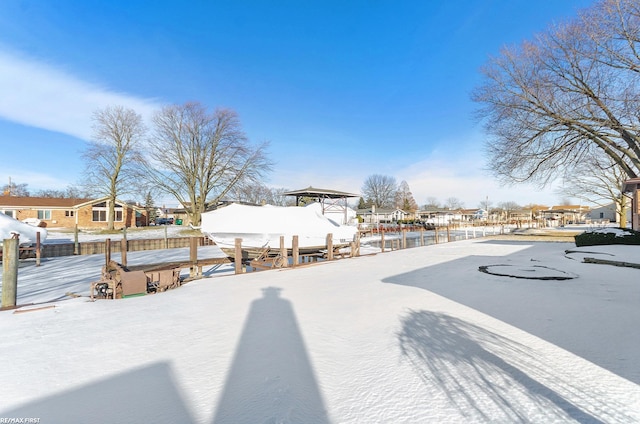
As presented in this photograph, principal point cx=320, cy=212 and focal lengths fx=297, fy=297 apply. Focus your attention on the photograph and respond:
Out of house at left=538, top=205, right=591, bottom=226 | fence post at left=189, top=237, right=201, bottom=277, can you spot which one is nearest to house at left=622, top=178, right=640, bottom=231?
fence post at left=189, top=237, right=201, bottom=277

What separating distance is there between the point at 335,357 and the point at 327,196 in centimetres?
2088

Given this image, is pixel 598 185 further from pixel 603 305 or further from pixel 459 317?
pixel 459 317

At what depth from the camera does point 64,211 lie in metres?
33.7

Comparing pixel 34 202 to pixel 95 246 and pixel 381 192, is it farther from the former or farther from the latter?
pixel 381 192

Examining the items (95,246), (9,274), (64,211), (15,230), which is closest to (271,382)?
(9,274)

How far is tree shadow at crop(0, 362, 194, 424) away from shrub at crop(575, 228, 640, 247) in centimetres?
1660

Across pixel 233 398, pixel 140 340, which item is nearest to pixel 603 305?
pixel 233 398

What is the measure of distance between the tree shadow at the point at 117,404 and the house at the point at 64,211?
35.3 m

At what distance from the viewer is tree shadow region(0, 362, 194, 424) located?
90.9 inches

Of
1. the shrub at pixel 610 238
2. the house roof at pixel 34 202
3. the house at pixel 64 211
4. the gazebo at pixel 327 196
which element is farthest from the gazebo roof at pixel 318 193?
the house roof at pixel 34 202

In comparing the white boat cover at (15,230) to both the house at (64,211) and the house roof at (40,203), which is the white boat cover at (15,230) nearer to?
the house at (64,211)

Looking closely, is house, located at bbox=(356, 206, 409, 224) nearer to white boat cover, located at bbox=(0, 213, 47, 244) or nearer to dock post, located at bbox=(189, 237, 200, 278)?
white boat cover, located at bbox=(0, 213, 47, 244)

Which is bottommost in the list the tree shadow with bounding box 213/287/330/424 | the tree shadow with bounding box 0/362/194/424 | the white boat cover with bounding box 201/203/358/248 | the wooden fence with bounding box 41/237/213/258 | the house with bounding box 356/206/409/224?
the tree shadow with bounding box 213/287/330/424

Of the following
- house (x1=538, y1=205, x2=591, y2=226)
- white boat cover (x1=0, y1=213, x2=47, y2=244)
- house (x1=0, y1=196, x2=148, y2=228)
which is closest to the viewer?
white boat cover (x1=0, y1=213, x2=47, y2=244)
